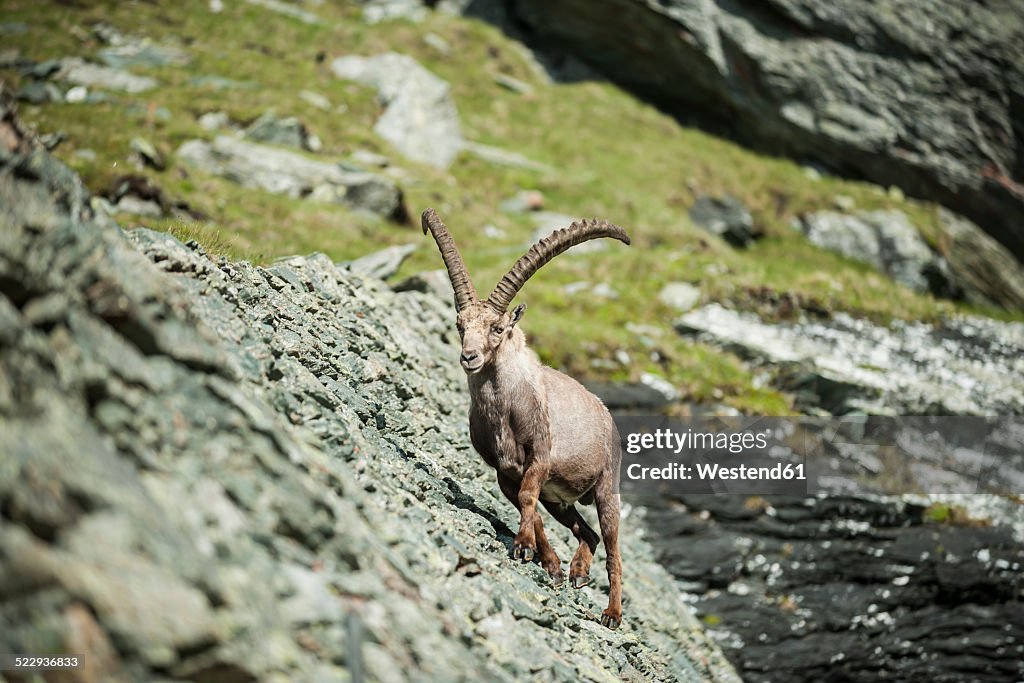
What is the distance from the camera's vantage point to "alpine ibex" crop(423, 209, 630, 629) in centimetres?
906

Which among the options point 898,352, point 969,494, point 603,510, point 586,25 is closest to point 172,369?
point 603,510

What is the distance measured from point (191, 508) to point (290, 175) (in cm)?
2372

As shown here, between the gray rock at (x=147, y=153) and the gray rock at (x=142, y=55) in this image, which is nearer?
the gray rock at (x=147, y=153)

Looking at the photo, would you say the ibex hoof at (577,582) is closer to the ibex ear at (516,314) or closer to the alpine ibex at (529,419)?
the alpine ibex at (529,419)

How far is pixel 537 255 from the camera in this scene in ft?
31.0

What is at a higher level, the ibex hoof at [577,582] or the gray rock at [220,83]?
the ibex hoof at [577,582]

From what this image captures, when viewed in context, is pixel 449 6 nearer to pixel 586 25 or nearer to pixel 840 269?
pixel 586 25

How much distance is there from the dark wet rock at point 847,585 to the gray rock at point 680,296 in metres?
9.64

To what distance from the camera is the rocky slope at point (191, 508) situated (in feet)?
14.4

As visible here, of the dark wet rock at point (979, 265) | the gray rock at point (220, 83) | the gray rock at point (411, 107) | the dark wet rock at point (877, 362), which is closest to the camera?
the dark wet rock at point (877, 362)

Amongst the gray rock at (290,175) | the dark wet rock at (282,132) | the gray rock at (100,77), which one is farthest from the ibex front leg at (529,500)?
the gray rock at (100,77)

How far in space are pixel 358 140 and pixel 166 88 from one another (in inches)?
314

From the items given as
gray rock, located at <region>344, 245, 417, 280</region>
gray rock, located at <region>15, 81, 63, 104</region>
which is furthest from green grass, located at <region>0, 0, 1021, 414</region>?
gray rock, located at <region>344, 245, 417, 280</region>

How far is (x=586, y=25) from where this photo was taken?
48281mm
